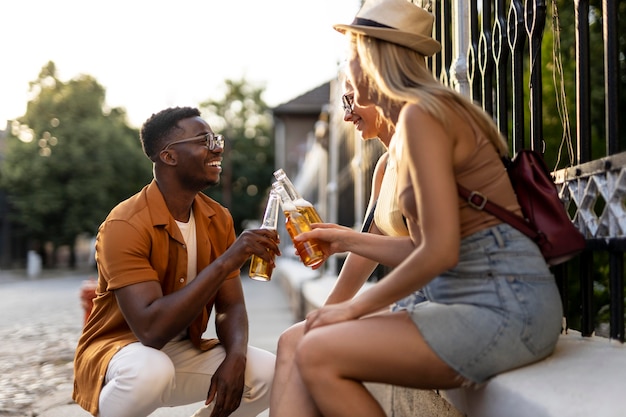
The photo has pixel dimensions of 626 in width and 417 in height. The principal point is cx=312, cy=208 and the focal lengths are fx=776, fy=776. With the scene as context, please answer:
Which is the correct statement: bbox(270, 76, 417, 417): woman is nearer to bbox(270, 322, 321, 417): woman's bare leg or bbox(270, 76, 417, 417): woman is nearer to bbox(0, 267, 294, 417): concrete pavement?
bbox(270, 322, 321, 417): woman's bare leg

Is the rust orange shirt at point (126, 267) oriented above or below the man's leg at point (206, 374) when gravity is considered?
above

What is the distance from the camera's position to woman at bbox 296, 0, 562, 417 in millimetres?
2074

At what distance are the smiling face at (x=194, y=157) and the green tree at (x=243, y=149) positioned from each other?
36.7 metres

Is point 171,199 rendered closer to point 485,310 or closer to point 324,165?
point 485,310

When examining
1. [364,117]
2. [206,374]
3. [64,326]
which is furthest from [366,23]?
[64,326]

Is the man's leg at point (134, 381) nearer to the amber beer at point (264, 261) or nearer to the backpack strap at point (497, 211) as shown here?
the amber beer at point (264, 261)

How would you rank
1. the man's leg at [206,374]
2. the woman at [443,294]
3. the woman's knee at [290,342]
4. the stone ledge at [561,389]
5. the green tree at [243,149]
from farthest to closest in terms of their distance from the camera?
the green tree at [243,149]
the man's leg at [206,374]
the woman's knee at [290,342]
the woman at [443,294]
the stone ledge at [561,389]

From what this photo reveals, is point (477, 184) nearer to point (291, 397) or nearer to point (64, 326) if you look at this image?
point (291, 397)

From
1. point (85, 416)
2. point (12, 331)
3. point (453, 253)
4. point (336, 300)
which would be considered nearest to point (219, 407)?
point (336, 300)

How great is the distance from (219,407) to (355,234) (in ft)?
3.28

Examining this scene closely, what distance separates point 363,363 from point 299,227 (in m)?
0.86

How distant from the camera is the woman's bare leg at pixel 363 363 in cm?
209

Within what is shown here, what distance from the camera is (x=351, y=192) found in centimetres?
891

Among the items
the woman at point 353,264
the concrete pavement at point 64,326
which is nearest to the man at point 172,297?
the woman at point 353,264
